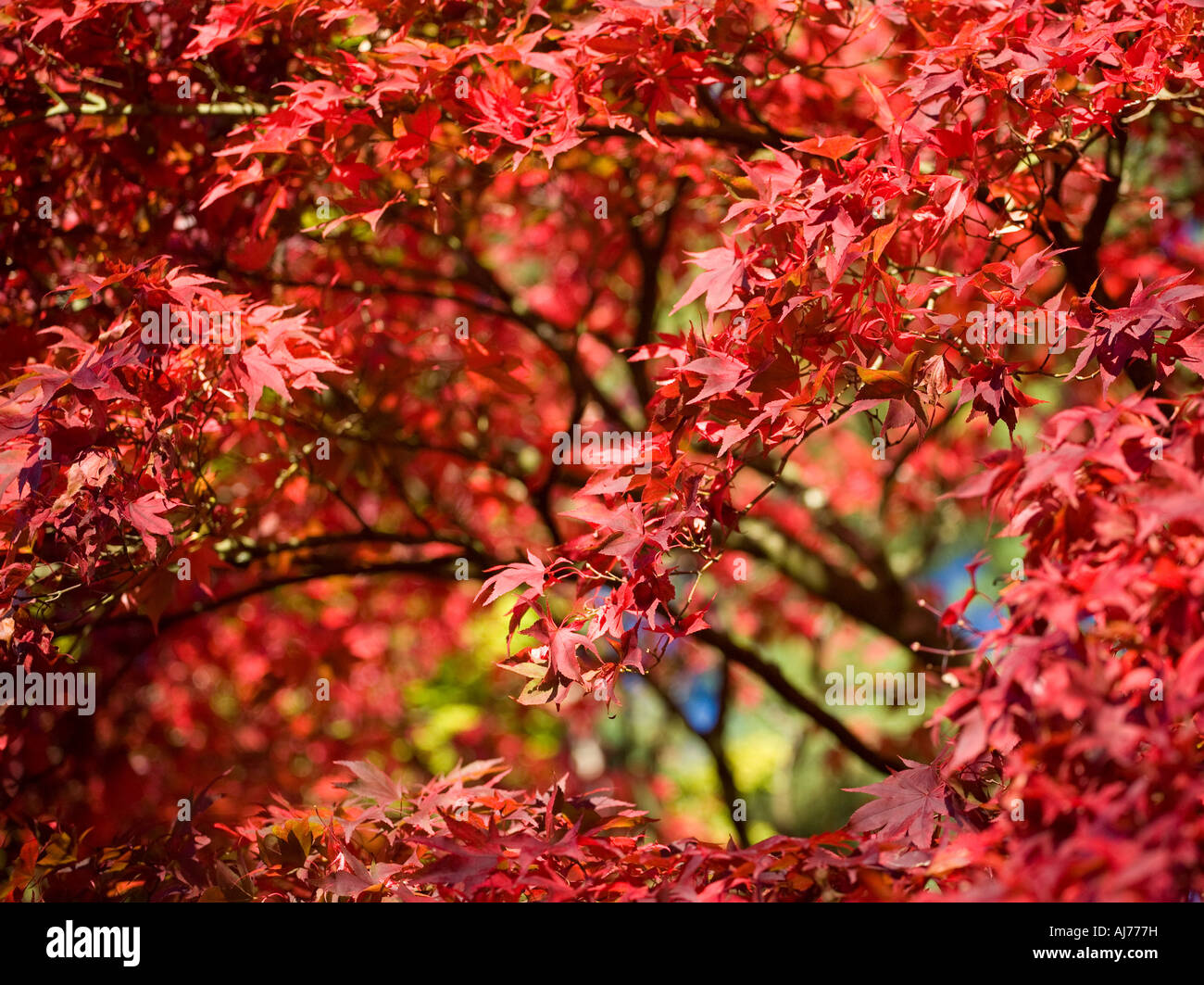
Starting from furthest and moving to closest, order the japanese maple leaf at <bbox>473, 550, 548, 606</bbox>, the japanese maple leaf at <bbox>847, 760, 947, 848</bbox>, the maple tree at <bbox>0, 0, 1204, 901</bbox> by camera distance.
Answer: the japanese maple leaf at <bbox>473, 550, 548, 606</bbox> < the japanese maple leaf at <bbox>847, 760, 947, 848</bbox> < the maple tree at <bbox>0, 0, 1204, 901</bbox>

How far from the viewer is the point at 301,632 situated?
5.47m

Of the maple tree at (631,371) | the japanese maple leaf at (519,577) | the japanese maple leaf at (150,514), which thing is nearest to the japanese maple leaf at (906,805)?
the maple tree at (631,371)

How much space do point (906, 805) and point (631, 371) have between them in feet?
8.22

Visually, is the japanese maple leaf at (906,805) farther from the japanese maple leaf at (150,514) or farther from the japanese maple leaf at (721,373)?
the japanese maple leaf at (150,514)

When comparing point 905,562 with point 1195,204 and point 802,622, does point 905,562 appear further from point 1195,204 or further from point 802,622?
point 1195,204

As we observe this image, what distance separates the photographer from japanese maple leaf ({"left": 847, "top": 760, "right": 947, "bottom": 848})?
68.4 inches

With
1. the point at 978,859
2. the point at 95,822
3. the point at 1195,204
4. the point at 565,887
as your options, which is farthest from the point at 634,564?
the point at 1195,204

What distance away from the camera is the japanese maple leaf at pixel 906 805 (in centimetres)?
174

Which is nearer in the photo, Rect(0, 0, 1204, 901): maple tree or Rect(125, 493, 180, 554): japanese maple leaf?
Rect(0, 0, 1204, 901): maple tree

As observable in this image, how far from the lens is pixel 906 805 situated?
1775mm

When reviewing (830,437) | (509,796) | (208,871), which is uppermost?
(830,437)

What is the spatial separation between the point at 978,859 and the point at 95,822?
373cm

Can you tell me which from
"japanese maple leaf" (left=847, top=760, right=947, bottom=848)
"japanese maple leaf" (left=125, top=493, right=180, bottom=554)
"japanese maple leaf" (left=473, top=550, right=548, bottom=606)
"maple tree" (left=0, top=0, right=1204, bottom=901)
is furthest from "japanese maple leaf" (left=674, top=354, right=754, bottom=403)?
"japanese maple leaf" (left=125, top=493, right=180, bottom=554)

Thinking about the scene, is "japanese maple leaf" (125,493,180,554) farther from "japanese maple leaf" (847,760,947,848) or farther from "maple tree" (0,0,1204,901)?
"japanese maple leaf" (847,760,947,848)
